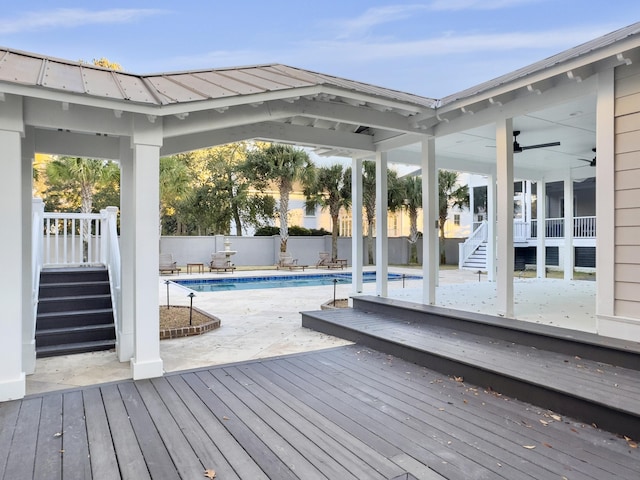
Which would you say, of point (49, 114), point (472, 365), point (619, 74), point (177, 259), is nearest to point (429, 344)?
point (472, 365)

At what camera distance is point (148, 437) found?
283 cm

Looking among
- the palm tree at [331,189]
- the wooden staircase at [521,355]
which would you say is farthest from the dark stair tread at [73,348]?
the palm tree at [331,189]

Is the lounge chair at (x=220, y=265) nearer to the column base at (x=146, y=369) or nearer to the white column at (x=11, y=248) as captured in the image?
the column base at (x=146, y=369)

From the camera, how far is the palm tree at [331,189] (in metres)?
19.7

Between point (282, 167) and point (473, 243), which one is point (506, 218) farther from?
point (282, 167)

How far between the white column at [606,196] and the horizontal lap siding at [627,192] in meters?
0.04

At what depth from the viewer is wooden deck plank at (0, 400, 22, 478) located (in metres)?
2.58

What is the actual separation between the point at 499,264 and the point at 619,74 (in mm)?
2398

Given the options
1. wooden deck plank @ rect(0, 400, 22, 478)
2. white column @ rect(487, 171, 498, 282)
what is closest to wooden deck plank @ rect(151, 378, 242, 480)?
wooden deck plank @ rect(0, 400, 22, 478)

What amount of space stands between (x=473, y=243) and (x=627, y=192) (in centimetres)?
1127

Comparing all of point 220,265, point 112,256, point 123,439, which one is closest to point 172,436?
point 123,439

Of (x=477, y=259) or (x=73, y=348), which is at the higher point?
(x=477, y=259)

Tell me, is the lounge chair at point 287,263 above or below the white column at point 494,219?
below

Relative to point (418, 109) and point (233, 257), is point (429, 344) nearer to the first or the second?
point (418, 109)
